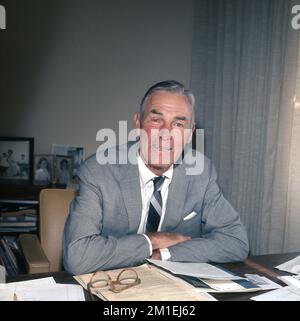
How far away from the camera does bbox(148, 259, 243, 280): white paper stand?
1245 mm

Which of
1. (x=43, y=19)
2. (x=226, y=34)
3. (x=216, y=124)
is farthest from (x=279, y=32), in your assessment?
(x=43, y=19)

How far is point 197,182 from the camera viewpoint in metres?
1.81

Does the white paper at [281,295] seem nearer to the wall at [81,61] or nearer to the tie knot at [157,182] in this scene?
the tie knot at [157,182]

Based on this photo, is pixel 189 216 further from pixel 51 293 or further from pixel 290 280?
pixel 51 293

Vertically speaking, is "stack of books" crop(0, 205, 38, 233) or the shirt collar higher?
the shirt collar

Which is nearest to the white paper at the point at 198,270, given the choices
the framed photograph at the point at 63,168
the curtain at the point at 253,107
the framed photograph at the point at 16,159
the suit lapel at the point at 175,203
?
the suit lapel at the point at 175,203

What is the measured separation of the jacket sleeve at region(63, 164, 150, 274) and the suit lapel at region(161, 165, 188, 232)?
0.28m

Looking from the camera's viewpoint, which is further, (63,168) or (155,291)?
(63,168)

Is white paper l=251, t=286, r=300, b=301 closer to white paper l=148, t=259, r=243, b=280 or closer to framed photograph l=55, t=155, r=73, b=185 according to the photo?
white paper l=148, t=259, r=243, b=280

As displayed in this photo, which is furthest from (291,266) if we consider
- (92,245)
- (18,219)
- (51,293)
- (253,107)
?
(18,219)

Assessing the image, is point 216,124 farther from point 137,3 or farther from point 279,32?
point 137,3

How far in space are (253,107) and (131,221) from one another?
1232 millimetres

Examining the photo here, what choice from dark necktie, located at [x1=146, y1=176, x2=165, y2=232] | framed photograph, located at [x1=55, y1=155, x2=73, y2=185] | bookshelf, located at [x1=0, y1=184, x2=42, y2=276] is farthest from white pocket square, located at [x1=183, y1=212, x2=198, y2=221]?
framed photograph, located at [x1=55, y1=155, x2=73, y2=185]

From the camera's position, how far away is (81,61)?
3084mm
